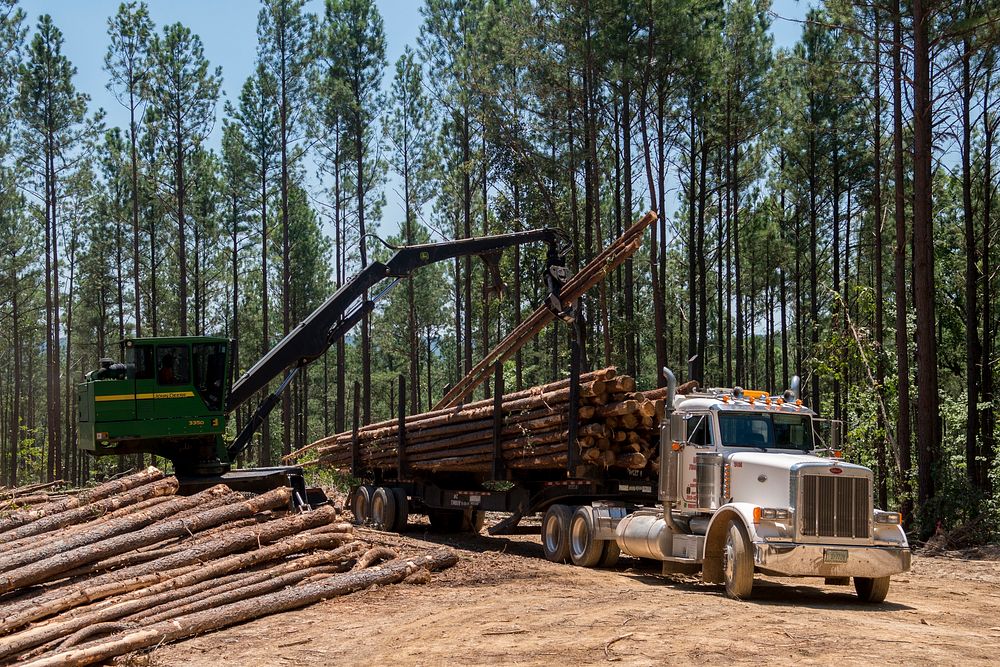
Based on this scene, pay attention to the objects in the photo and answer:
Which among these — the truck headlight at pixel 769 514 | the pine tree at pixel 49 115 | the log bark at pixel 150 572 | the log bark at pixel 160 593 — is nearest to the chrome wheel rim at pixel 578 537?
the log bark at pixel 160 593

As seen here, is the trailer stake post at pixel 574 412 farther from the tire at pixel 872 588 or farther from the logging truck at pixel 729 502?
the tire at pixel 872 588

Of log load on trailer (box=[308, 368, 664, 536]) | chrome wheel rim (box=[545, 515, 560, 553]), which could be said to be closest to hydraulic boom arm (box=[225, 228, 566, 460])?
log load on trailer (box=[308, 368, 664, 536])

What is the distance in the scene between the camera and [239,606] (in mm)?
10859

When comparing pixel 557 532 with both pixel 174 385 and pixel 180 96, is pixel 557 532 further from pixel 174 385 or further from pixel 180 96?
pixel 180 96

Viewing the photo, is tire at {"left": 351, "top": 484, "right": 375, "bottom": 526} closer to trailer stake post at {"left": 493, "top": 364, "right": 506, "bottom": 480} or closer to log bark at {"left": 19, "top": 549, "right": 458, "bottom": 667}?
trailer stake post at {"left": 493, "top": 364, "right": 506, "bottom": 480}

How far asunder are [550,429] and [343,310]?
667 centimetres

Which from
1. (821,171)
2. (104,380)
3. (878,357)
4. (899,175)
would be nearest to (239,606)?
(104,380)

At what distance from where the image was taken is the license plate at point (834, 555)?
11.1 m

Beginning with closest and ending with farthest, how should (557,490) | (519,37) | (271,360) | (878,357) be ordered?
(557,490) < (271,360) < (878,357) < (519,37)

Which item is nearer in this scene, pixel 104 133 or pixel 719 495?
pixel 719 495

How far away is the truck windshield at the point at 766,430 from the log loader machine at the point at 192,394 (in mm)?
5276

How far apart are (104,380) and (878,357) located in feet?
59.3

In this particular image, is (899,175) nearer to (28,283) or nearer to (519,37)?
(519,37)

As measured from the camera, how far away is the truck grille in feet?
36.9
